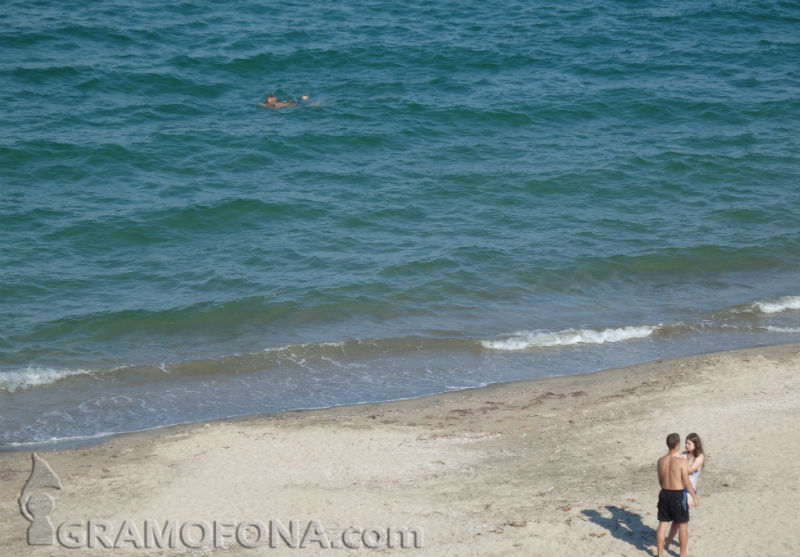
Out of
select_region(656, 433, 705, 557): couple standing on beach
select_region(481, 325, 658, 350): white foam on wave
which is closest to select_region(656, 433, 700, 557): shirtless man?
select_region(656, 433, 705, 557): couple standing on beach

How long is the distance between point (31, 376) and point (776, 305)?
11937mm

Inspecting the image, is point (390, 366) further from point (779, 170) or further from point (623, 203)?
point (779, 170)

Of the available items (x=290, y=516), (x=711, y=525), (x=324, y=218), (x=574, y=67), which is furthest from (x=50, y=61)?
(x=711, y=525)

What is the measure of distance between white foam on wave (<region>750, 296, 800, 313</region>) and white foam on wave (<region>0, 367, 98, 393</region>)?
35.3 ft

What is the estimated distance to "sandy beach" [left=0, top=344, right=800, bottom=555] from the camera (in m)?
8.95

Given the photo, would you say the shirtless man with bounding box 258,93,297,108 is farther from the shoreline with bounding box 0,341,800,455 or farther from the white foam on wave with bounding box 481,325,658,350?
the shoreline with bounding box 0,341,800,455

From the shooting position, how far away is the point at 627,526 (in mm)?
9062

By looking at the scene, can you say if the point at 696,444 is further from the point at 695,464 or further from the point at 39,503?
the point at 39,503

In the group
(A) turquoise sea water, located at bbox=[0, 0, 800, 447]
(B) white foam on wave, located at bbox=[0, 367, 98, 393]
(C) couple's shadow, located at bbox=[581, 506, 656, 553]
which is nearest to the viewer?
(C) couple's shadow, located at bbox=[581, 506, 656, 553]

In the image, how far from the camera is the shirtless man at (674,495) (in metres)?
8.44

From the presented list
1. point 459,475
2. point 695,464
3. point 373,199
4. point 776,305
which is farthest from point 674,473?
point 373,199

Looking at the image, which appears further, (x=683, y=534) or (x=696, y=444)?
(x=696, y=444)

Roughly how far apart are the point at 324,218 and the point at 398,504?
377 inches

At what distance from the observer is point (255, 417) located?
12.2 m
